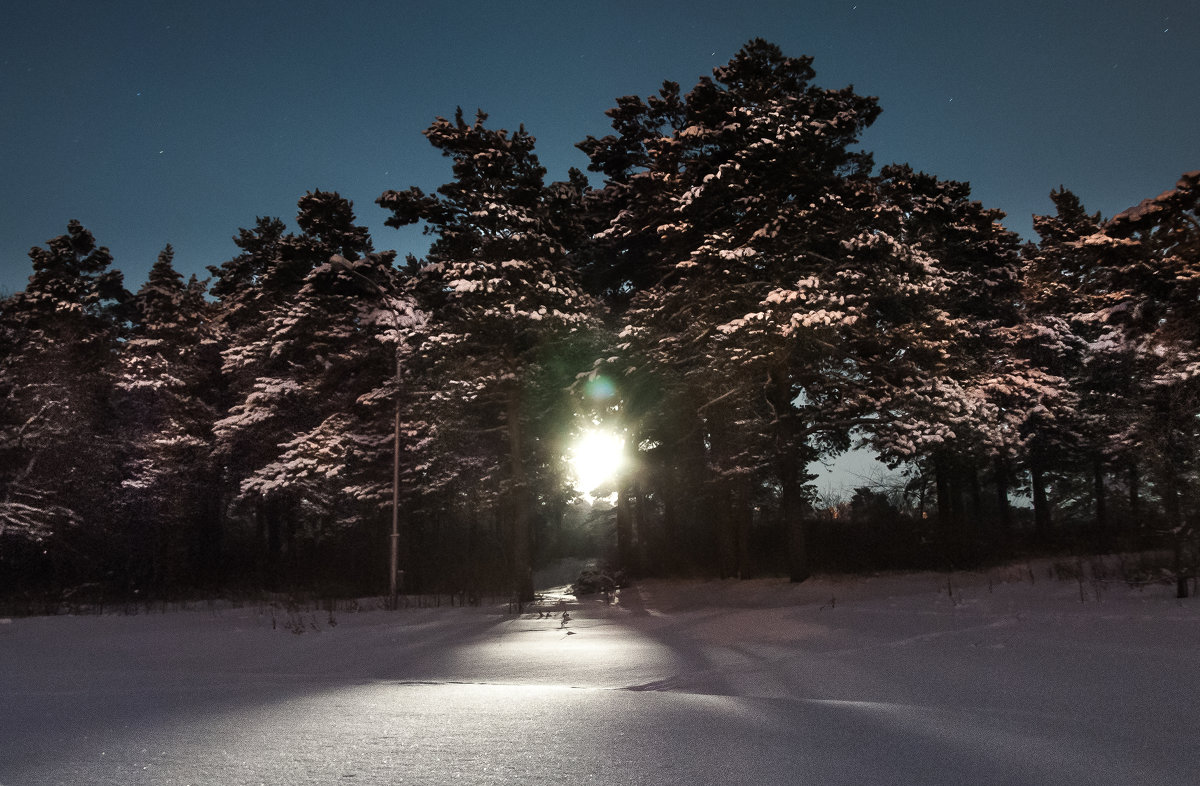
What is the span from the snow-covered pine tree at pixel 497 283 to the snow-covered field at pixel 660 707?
1301cm

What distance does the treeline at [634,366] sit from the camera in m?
18.7

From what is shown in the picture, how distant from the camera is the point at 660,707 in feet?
15.1

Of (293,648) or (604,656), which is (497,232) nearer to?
(293,648)

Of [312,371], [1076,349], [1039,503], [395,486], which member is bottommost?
[1039,503]

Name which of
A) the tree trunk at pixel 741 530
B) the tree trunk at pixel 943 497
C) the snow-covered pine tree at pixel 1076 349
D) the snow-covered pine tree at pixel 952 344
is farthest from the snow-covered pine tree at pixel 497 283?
the snow-covered pine tree at pixel 1076 349

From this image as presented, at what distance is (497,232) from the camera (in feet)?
75.2

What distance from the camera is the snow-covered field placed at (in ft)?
10.7

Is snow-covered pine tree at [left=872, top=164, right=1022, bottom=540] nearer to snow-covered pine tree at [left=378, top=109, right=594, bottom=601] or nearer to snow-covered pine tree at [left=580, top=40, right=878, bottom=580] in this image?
snow-covered pine tree at [left=580, top=40, right=878, bottom=580]

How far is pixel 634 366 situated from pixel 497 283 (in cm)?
463

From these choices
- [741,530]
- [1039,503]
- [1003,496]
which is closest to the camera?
[741,530]

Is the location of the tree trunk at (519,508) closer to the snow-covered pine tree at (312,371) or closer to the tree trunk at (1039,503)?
the snow-covered pine tree at (312,371)

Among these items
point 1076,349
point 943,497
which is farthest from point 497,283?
point 1076,349

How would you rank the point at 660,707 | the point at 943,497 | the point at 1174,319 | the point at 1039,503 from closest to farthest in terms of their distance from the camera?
the point at 660,707
the point at 1174,319
the point at 943,497
the point at 1039,503

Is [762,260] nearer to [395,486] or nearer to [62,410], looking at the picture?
[395,486]
